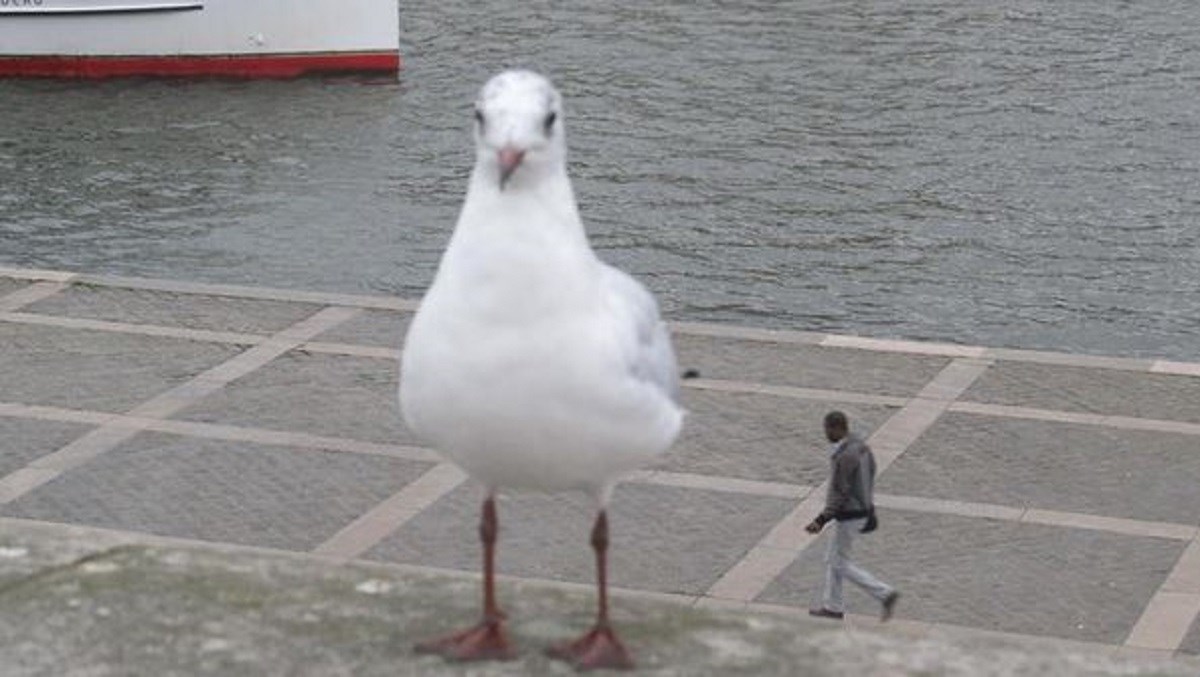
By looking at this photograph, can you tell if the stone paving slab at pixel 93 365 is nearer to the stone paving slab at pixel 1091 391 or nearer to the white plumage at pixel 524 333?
the stone paving slab at pixel 1091 391

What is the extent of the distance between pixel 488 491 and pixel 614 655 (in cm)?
72

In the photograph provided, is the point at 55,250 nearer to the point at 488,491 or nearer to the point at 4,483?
the point at 4,483

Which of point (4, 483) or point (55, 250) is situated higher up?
point (4, 483)

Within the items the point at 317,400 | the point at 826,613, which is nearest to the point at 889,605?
the point at 826,613

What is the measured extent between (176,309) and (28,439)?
391 cm

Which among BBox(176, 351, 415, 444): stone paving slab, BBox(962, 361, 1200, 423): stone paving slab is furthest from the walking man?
BBox(962, 361, 1200, 423): stone paving slab

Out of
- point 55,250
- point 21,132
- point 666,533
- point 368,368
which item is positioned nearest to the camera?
point 666,533

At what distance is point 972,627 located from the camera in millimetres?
12305

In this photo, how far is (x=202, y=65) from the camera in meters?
35.1

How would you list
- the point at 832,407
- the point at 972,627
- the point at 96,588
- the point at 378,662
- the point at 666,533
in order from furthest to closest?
1. the point at 832,407
2. the point at 666,533
3. the point at 972,627
4. the point at 96,588
5. the point at 378,662

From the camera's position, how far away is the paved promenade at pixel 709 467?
1305 cm

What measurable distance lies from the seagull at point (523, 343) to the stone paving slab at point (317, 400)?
32.2 feet

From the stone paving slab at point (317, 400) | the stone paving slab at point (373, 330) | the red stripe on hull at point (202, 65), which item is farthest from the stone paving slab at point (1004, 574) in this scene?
the red stripe on hull at point (202, 65)

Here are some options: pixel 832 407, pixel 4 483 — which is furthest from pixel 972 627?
pixel 4 483
